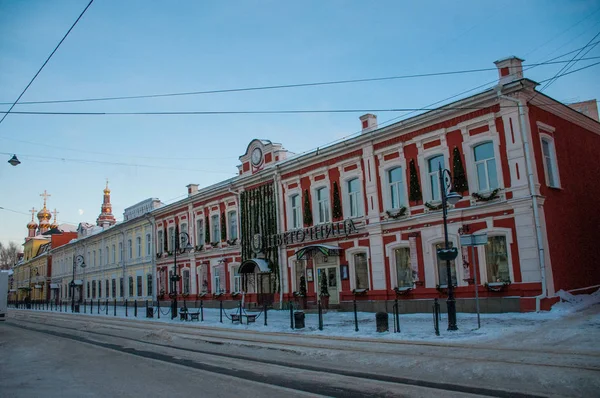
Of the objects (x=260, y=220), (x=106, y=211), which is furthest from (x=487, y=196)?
(x=106, y=211)

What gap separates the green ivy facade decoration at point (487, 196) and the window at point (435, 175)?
1915mm

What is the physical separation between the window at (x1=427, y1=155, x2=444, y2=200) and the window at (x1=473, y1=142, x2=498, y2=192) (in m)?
1.72

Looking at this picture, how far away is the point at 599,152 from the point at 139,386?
2332 centimetres

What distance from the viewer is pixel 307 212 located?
28.0 metres

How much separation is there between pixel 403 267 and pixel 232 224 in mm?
15190

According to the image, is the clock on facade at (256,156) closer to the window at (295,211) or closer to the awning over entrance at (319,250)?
the window at (295,211)

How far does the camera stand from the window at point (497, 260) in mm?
19156

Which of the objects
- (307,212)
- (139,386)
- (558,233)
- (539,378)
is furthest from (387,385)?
(307,212)

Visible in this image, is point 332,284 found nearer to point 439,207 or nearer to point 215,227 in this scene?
point 439,207

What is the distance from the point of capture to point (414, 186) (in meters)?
22.3

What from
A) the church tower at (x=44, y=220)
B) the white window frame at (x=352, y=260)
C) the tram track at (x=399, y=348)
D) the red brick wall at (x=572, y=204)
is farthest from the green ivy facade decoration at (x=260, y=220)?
the church tower at (x=44, y=220)

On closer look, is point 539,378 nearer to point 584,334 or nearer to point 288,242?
point 584,334

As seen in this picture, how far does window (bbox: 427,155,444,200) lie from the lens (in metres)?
21.7

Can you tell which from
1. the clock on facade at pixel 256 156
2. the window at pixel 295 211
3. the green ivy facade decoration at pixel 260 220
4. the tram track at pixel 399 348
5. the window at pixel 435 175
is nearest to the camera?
the tram track at pixel 399 348
